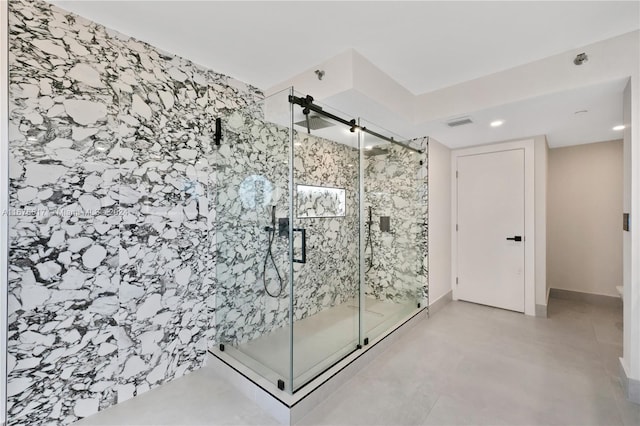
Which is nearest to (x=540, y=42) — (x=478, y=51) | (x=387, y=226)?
(x=478, y=51)

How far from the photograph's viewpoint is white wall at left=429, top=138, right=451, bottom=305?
3795 mm

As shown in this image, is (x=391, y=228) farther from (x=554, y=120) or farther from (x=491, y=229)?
(x=554, y=120)

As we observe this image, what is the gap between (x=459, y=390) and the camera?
214cm

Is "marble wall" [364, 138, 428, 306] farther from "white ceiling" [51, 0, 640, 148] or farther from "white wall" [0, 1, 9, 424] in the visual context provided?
"white wall" [0, 1, 9, 424]

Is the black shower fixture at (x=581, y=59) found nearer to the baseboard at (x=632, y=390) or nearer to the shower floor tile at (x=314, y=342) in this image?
the baseboard at (x=632, y=390)

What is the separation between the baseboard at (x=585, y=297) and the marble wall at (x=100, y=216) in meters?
5.09

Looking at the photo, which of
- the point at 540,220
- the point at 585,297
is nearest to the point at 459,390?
the point at 540,220

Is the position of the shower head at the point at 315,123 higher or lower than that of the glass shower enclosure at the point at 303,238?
higher

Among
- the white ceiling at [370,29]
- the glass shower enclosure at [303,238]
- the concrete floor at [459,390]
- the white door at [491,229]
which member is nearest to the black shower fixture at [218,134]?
the glass shower enclosure at [303,238]

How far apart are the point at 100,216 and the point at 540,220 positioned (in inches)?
187

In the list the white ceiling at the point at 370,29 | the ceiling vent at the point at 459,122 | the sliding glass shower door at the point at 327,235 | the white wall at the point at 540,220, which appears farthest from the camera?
the white wall at the point at 540,220

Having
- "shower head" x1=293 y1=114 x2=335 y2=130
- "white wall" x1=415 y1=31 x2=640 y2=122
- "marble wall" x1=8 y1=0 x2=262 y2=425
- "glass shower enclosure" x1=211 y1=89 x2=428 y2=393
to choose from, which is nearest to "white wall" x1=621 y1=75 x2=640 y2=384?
"white wall" x1=415 y1=31 x2=640 y2=122

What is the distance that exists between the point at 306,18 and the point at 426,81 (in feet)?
4.82

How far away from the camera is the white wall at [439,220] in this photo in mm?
3795
